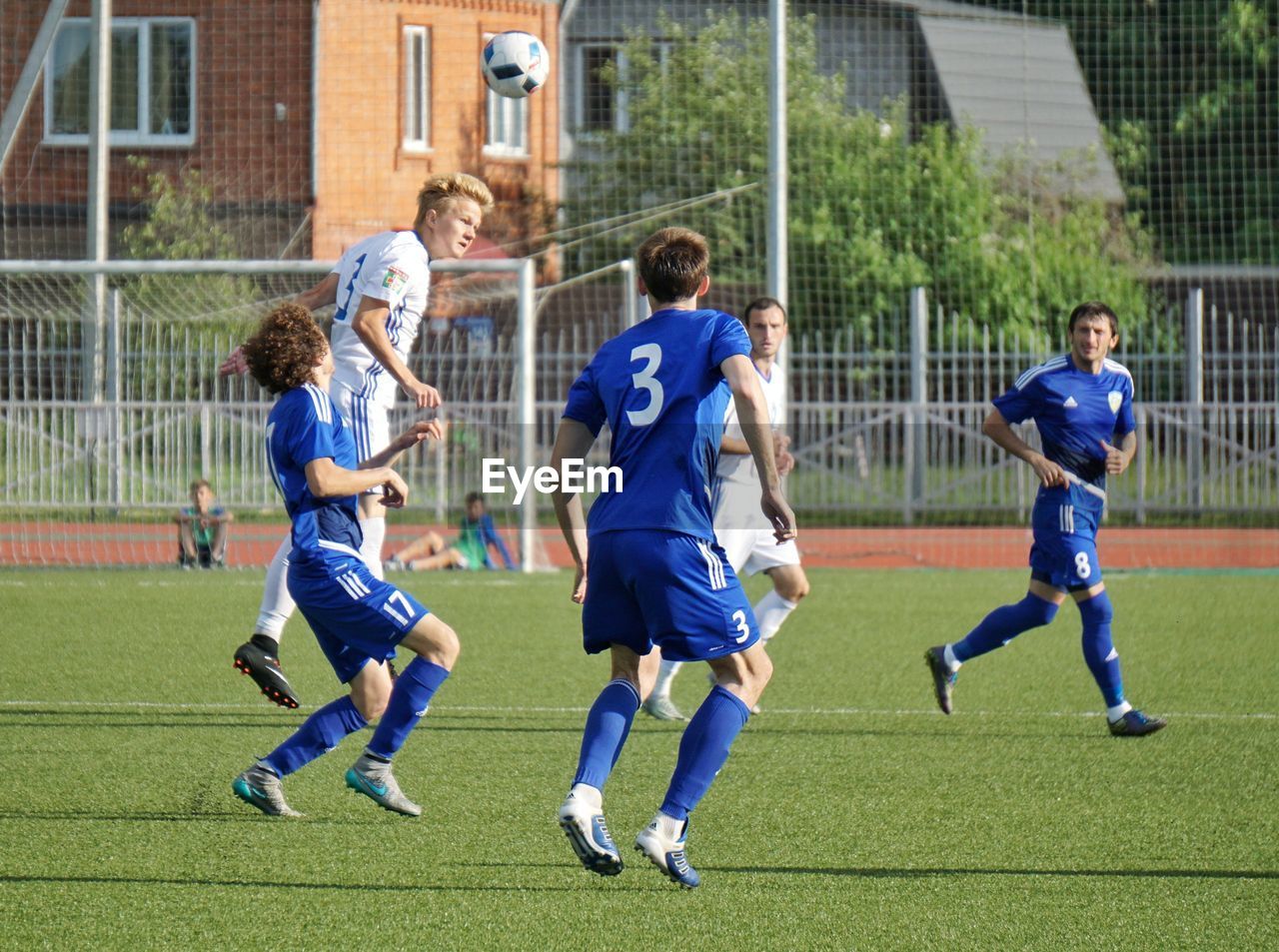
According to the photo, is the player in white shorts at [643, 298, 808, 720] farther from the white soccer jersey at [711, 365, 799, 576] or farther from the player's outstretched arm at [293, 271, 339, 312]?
the player's outstretched arm at [293, 271, 339, 312]

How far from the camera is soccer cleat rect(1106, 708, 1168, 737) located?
270 inches

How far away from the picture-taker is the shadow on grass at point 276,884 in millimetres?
4430

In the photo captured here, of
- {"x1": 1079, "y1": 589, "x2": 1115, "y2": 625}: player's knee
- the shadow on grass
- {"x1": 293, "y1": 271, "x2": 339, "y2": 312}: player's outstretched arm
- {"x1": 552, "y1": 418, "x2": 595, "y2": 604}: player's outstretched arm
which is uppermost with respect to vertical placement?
{"x1": 293, "y1": 271, "x2": 339, "y2": 312}: player's outstretched arm

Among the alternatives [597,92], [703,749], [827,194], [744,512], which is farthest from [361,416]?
[597,92]

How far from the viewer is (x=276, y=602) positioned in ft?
20.7

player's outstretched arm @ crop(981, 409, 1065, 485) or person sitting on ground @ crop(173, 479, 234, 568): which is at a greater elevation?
player's outstretched arm @ crop(981, 409, 1065, 485)

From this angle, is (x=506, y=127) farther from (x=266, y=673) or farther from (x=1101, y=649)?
(x=266, y=673)

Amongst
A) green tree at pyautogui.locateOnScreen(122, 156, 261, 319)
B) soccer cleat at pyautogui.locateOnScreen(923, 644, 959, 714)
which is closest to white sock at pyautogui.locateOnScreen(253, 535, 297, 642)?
soccer cleat at pyautogui.locateOnScreen(923, 644, 959, 714)

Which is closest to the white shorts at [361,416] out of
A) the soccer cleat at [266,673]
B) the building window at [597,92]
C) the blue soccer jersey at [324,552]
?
the soccer cleat at [266,673]

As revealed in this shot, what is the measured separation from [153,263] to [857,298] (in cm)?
1301

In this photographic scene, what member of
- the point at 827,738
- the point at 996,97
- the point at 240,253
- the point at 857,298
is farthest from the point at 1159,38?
the point at 827,738

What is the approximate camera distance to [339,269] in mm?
6590

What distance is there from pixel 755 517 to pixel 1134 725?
6.53 feet

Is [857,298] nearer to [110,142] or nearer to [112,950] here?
[110,142]
